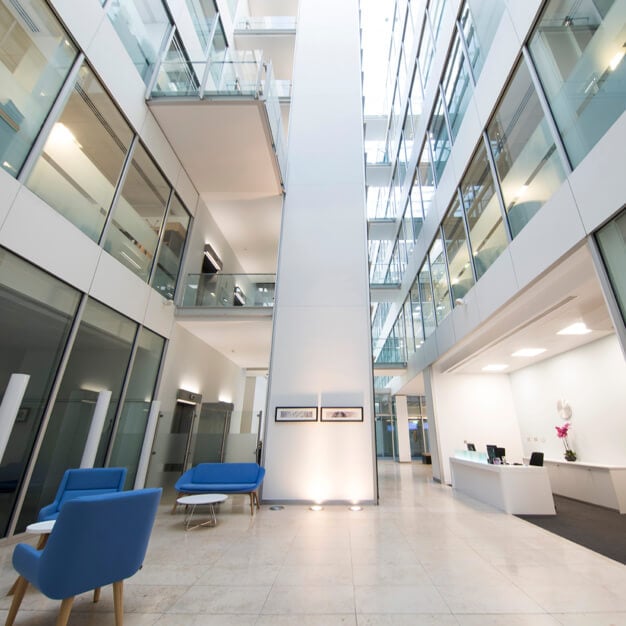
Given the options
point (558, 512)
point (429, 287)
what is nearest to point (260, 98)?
point (429, 287)

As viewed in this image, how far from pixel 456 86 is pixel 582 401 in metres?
7.78

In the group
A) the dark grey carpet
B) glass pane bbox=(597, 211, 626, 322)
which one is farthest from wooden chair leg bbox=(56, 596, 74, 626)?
the dark grey carpet

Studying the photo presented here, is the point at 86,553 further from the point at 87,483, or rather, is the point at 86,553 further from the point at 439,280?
the point at 439,280

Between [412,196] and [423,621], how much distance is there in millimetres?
11496

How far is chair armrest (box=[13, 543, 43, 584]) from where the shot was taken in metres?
A: 2.03

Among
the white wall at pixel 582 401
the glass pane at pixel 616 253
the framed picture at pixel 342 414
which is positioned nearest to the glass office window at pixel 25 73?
the framed picture at pixel 342 414

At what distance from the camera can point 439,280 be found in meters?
8.85

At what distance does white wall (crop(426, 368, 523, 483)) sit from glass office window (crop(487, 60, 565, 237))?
5795 millimetres

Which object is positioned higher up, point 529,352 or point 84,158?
point 84,158

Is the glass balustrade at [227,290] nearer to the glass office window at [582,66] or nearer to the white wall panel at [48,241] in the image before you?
the white wall panel at [48,241]

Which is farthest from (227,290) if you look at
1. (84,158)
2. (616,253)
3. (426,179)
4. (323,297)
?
(616,253)

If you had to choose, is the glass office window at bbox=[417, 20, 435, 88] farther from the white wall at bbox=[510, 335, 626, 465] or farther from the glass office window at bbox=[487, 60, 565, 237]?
the white wall at bbox=[510, 335, 626, 465]

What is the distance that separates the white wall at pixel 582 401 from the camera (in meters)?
6.57

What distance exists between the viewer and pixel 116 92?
5.66m
